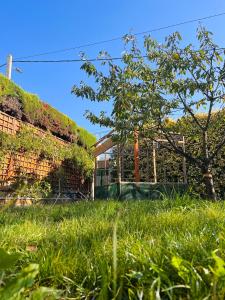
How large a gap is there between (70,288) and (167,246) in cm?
47

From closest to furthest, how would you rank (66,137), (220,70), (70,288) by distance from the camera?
(70,288) < (220,70) < (66,137)

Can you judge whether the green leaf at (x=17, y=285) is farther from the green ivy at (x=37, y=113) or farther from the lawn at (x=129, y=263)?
the green ivy at (x=37, y=113)

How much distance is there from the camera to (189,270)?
1.33m

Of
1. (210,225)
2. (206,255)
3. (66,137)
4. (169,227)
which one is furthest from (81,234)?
(66,137)

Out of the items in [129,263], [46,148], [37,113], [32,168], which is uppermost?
[37,113]

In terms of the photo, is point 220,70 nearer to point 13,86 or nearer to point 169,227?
point 169,227

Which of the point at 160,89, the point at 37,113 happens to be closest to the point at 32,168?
the point at 37,113

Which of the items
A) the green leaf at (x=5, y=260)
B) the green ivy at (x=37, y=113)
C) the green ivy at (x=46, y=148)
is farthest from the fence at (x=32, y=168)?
the green leaf at (x=5, y=260)

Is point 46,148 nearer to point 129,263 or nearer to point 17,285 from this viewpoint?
point 129,263

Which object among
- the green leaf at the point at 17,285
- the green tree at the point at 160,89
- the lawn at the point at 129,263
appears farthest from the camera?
the green tree at the point at 160,89

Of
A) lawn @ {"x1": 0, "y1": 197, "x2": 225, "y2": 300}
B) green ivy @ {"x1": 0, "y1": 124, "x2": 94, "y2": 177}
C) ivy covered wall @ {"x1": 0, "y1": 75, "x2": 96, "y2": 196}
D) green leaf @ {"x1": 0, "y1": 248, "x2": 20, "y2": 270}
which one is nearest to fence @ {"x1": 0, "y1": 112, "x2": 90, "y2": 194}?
ivy covered wall @ {"x1": 0, "y1": 75, "x2": 96, "y2": 196}

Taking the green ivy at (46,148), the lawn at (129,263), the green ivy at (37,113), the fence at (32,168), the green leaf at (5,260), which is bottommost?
the lawn at (129,263)

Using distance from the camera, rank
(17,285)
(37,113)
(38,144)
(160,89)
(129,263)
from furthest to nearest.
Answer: (37,113)
(38,144)
(160,89)
(129,263)
(17,285)

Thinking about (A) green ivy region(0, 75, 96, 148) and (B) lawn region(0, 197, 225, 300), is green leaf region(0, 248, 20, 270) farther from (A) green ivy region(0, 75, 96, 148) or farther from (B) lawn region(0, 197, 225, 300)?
(A) green ivy region(0, 75, 96, 148)
